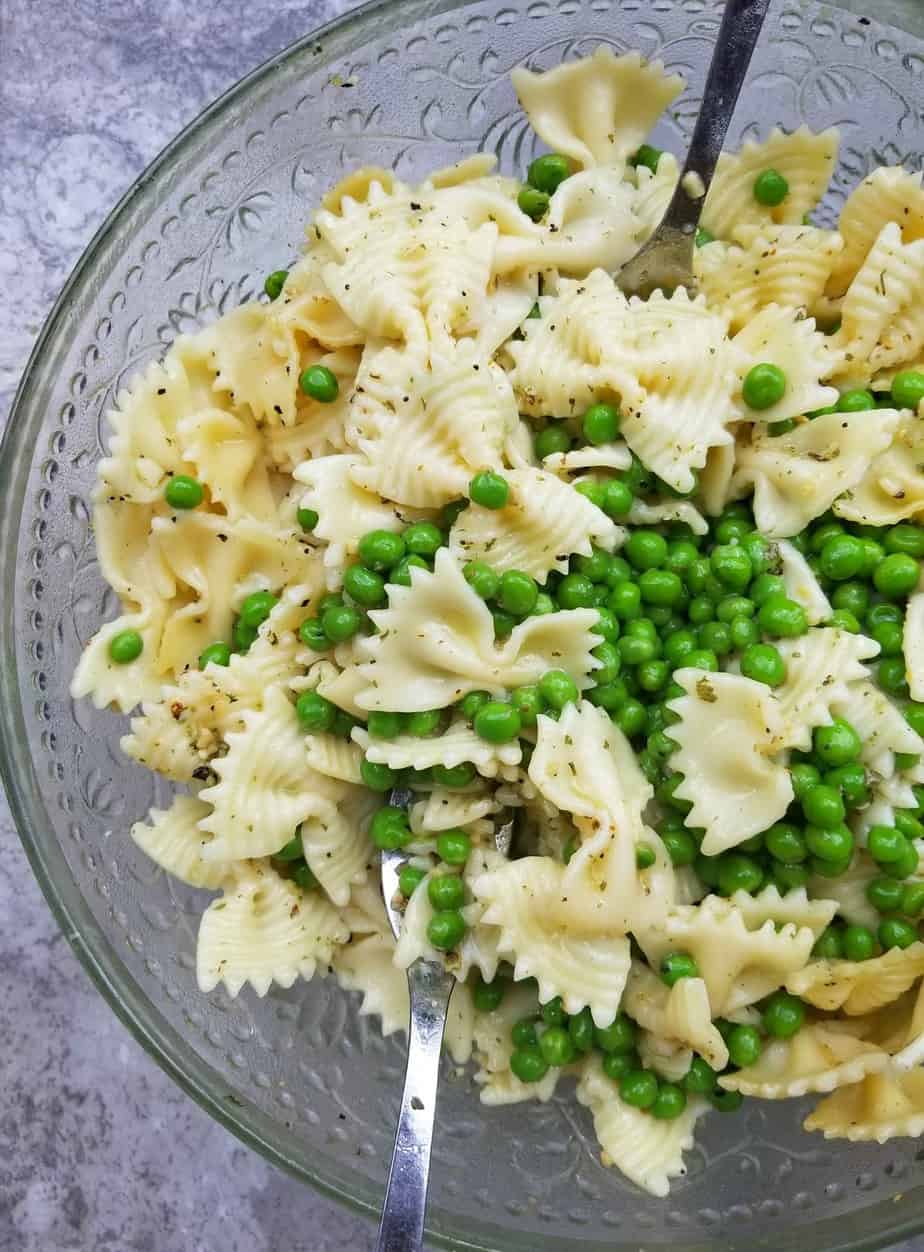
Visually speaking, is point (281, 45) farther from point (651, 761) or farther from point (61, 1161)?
point (61, 1161)

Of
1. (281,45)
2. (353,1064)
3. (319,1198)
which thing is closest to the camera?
(353,1064)

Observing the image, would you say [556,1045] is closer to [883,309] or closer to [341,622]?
[341,622]

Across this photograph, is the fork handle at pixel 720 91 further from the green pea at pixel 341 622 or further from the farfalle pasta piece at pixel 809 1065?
the farfalle pasta piece at pixel 809 1065

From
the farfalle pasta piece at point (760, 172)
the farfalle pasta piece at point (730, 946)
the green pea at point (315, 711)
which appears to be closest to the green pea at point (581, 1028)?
the farfalle pasta piece at point (730, 946)

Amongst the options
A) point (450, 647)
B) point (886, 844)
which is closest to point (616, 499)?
point (450, 647)

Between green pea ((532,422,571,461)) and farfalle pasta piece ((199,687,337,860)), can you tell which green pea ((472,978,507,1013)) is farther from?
green pea ((532,422,571,461))

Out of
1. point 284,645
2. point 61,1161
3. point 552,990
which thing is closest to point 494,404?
point 284,645
